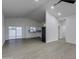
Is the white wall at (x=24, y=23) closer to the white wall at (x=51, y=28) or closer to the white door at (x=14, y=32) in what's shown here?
the white door at (x=14, y=32)

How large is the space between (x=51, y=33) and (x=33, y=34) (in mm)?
4477

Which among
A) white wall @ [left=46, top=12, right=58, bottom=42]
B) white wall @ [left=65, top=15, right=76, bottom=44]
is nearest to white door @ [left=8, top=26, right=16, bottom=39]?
white wall @ [left=46, top=12, right=58, bottom=42]

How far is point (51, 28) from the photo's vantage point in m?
9.98

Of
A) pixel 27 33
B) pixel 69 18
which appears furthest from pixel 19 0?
pixel 27 33

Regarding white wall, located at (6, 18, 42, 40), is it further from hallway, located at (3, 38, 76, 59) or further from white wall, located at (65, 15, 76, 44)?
white wall, located at (65, 15, 76, 44)

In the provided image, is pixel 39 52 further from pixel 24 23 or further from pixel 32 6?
pixel 24 23

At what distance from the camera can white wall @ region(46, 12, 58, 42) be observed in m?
9.43

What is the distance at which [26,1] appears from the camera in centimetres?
A: 676

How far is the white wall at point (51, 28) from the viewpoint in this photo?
9430mm

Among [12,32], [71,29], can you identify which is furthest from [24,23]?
[71,29]

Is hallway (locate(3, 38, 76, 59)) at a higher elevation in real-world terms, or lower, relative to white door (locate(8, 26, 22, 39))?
lower

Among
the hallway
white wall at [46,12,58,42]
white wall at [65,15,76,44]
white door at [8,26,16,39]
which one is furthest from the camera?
white door at [8,26,16,39]

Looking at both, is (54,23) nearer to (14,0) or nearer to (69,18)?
(69,18)

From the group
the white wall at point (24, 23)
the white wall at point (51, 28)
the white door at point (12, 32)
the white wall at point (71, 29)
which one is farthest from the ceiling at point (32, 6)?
the white door at point (12, 32)
